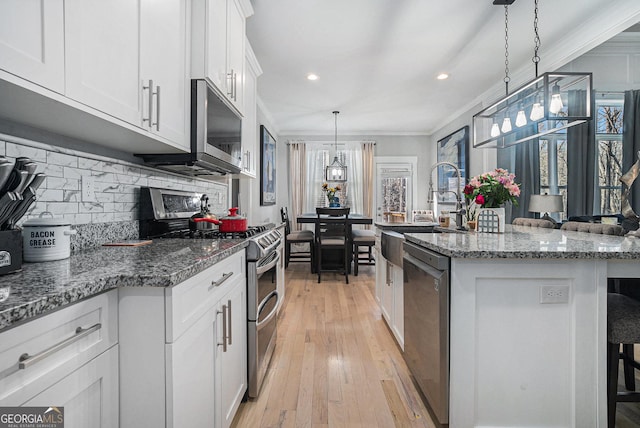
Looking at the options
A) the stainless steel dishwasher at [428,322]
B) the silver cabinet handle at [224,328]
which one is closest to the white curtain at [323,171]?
the stainless steel dishwasher at [428,322]

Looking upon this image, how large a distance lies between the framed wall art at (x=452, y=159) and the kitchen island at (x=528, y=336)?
153 inches

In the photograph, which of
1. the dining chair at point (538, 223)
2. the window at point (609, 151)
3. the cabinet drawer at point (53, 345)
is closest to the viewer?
the cabinet drawer at point (53, 345)

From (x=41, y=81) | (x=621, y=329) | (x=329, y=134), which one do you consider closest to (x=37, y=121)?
(x=41, y=81)

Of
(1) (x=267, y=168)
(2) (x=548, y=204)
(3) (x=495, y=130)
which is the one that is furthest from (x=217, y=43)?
(2) (x=548, y=204)

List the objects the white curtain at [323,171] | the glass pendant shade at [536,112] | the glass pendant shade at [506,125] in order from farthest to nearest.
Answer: the white curtain at [323,171], the glass pendant shade at [506,125], the glass pendant shade at [536,112]

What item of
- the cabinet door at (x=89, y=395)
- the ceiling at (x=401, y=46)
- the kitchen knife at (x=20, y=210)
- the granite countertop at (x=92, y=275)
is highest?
the ceiling at (x=401, y=46)

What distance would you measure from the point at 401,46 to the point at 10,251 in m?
3.34

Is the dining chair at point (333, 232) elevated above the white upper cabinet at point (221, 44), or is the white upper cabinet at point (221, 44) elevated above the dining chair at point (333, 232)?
the white upper cabinet at point (221, 44)

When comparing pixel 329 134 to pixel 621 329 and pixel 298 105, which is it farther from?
pixel 621 329

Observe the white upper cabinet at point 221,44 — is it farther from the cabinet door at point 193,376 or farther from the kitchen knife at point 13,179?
the cabinet door at point 193,376

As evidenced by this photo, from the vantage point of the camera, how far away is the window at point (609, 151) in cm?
374

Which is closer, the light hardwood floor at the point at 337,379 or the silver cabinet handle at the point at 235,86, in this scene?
the light hardwood floor at the point at 337,379

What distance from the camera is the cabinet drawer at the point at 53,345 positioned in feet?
1.75

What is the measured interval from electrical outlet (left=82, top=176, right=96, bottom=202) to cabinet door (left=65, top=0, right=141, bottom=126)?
16.2 inches
